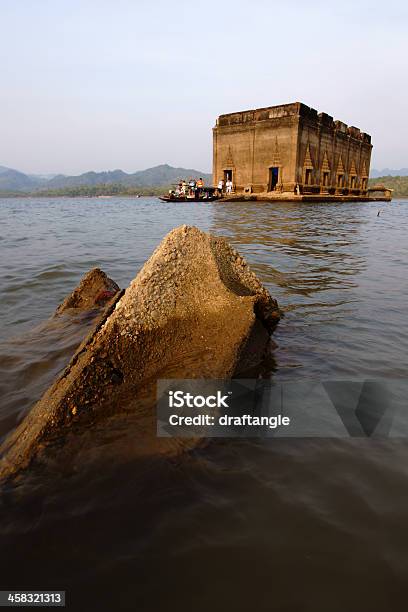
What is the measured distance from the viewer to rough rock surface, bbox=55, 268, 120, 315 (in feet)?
15.3

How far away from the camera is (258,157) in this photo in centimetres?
3650

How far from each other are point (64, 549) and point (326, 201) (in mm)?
38876

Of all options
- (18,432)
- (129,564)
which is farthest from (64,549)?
(18,432)

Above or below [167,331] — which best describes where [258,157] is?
above

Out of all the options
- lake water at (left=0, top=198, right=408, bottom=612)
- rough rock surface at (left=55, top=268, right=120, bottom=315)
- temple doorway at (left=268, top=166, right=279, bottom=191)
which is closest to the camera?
lake water at (left=0, top=198, right=408, bottom=612)

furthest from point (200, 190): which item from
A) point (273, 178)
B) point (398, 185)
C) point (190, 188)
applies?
point (398, 185)

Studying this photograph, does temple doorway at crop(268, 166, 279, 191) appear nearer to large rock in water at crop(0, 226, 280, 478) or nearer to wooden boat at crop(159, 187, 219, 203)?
wooden boat at crop(159, 187, 219, 203)

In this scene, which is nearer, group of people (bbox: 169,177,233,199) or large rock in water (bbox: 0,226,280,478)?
large rock in water (bbox: 0,226,280,478)

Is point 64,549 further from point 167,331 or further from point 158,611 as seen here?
point 167,331

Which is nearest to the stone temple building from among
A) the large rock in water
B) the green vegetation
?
the large rock in water

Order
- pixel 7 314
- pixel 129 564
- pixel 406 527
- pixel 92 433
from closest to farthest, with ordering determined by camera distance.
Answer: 1. pixel 129 564
2. pixel 406 527
3. pixel 92 433
4. pixel 7 314

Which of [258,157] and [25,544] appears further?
[258,157]

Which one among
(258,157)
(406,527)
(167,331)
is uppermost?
(258,157)

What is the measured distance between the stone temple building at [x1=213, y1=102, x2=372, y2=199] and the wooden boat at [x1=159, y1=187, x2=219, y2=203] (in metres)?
2.30
